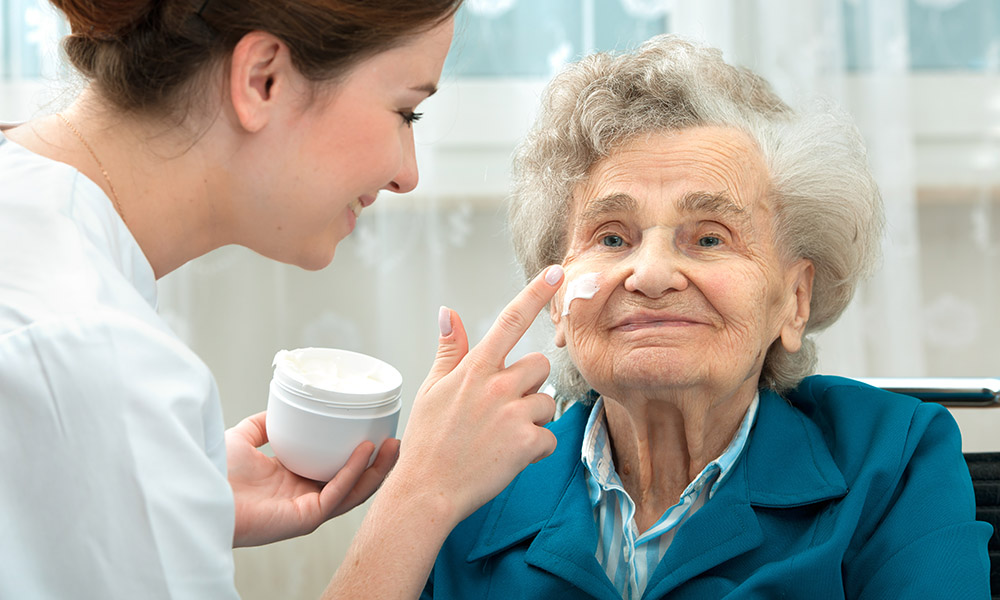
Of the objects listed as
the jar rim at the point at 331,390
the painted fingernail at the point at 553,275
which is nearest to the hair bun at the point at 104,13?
the jar rim at the point at 331,390

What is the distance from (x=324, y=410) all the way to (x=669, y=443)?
0.52m

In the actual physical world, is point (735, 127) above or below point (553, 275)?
above

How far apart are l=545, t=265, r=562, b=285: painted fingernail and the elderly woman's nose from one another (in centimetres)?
14

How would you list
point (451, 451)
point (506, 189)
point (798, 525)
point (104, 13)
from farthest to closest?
point (506, 189) < point (798, 525) < point (451, 451) < point (104, 13)

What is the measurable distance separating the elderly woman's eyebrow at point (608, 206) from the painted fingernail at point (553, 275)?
0.20m

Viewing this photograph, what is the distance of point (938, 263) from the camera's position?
8.00 feet

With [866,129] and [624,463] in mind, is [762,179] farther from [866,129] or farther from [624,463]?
[866,129]

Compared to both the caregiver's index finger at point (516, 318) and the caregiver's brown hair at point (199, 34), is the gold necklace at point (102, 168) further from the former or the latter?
the caregiver's index finger at point (516, 318)

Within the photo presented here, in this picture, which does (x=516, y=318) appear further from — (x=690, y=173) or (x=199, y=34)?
(x=199, y=34)

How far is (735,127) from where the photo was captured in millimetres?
1374

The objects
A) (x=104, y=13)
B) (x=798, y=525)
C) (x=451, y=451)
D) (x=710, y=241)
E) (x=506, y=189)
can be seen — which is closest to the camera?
(x=104, y=13)

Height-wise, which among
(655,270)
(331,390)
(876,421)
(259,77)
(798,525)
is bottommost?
(798,525)

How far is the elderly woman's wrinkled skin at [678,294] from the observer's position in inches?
50.4

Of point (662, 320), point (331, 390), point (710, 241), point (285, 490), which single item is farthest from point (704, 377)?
point (285, 490)
